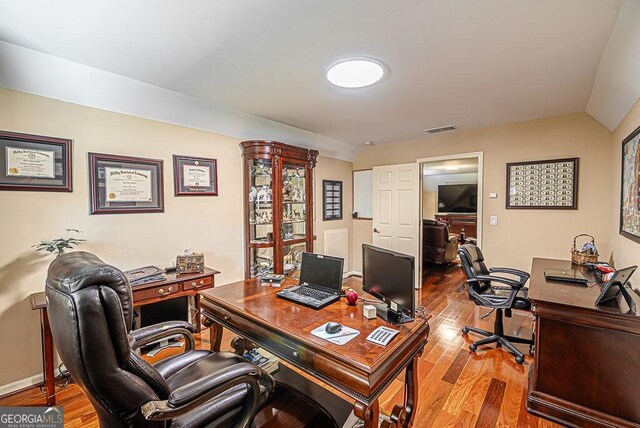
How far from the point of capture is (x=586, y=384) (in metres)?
1.73

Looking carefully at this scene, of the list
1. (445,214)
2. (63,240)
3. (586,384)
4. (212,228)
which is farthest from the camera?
(445,214)

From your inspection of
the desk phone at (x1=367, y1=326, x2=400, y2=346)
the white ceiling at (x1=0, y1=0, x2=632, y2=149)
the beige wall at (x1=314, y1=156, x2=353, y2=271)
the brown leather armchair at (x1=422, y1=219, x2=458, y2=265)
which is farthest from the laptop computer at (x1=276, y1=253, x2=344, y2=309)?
the brown leather armchair at (x1=422, y1=219, x2=458, y2=265)

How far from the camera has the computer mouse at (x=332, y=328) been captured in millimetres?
1374

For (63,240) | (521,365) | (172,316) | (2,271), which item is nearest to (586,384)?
(521,365)

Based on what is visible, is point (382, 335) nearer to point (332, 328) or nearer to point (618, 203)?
point (332, 328)

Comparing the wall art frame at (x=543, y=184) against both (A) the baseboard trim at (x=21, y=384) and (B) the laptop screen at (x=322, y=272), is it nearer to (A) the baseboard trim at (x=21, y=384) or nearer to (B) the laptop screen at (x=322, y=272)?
(B) the laptop screen at (x=322, y=272)

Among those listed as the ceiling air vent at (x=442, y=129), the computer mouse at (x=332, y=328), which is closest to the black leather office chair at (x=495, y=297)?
the ceiling air vent at (x=442, y=129)

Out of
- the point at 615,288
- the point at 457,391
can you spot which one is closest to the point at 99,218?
the point at 457,391

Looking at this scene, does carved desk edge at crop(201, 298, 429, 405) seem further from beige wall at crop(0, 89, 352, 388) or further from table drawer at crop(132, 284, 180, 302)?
beige wall at crop(0, 89, 352, 388)

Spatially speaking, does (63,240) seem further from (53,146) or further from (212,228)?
(212,228)

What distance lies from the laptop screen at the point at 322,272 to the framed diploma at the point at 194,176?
1.67 m

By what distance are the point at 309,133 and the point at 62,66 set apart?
2.73m

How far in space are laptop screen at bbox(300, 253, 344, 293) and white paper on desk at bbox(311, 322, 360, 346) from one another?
48 centimetres

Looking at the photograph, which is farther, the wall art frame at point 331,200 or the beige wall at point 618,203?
the wall art frame at point 331,200
